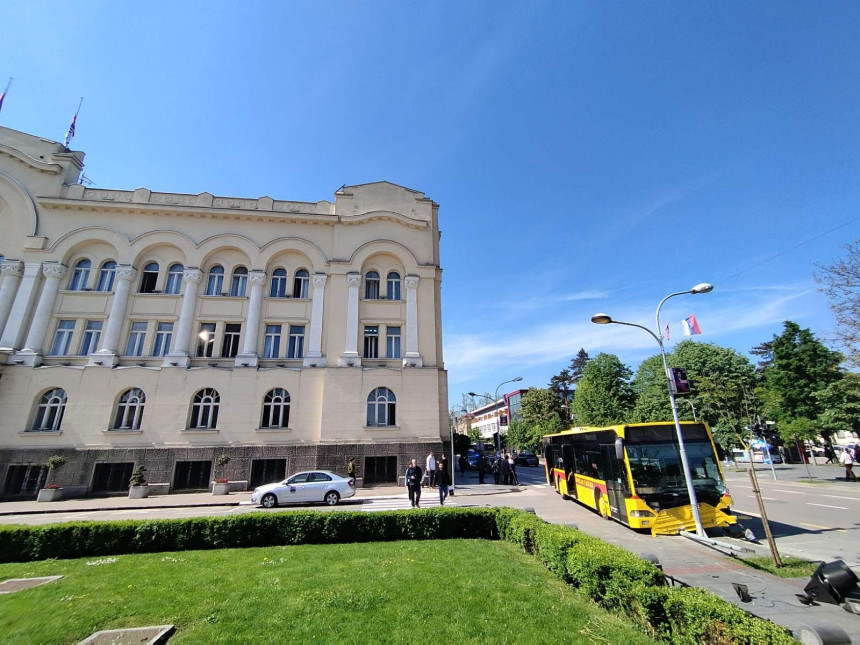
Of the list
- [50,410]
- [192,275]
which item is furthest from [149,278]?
[50,410]

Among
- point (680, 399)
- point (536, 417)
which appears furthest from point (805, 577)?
point (536, 417)

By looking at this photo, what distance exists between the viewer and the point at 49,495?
802 inches

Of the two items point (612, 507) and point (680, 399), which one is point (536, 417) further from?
point (612, 507)

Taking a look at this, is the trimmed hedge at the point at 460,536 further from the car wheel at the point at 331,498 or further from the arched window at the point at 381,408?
the arched window at the point at 381,408

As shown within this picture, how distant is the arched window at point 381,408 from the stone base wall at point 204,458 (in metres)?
1.47

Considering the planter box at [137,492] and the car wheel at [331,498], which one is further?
the planter box at [137,492]

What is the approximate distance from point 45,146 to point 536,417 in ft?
195

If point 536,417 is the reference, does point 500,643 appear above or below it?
below

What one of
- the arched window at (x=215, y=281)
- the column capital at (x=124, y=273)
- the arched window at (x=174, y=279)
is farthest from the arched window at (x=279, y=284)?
the column capital at (x=124, y=273)

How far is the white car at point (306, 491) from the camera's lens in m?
17.6

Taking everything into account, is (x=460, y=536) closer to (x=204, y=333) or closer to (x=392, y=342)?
(x=392, y=342)

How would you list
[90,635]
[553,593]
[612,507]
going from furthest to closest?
[612,507] < [553,593] < [90,635]

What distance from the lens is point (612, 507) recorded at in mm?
13117

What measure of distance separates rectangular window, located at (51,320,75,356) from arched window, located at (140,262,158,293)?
4.61 m
